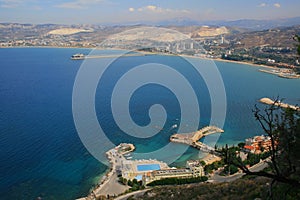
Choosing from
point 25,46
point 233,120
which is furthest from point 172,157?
point 25,46

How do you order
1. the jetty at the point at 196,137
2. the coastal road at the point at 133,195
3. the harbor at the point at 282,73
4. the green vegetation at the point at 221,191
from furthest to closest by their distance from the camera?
the harbor at the point at 282,73, the jetty at the point at 196,137, the coastal road at the point at 133,195, the green vegetation at the point at 221,191

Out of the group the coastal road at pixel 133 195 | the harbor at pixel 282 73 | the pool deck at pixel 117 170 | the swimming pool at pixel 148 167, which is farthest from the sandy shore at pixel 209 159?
the harbor at pixel 282 73

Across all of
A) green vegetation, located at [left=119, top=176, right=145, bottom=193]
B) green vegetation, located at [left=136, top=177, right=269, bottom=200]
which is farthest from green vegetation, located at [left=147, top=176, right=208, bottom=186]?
green vegetation, located at [left=136, top=177, right=269, bottom=200]

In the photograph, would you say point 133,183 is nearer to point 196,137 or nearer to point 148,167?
point 148,167

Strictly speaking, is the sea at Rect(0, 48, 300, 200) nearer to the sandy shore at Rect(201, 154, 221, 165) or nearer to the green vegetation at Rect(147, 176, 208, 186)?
the sandy shore at Rect(201, 154, 221, 165)

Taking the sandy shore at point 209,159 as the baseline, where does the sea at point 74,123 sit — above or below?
above

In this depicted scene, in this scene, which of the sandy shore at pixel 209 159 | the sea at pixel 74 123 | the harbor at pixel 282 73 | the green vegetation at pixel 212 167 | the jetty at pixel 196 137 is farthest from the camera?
the harbor at pixel 282 73

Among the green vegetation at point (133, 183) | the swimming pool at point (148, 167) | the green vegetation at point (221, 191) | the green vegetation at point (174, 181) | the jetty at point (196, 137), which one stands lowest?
the green vegetation at point (133, 183)

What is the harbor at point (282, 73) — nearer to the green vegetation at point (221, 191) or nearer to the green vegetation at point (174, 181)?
the green vegetation at point (174, 181)
